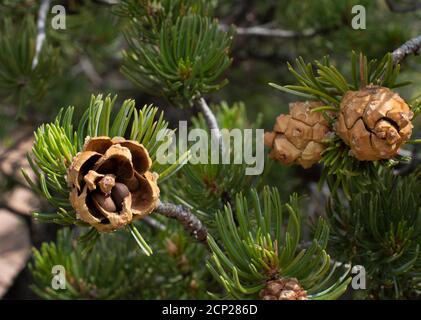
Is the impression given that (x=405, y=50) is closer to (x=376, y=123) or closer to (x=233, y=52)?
(x=376, y=123)

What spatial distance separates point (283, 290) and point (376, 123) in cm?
16

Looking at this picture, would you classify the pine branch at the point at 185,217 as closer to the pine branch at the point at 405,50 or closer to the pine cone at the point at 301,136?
the pine cone at the point at 301,136

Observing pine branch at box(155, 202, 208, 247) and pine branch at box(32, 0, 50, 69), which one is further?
pine branch at box(32, 0, 50, 69)

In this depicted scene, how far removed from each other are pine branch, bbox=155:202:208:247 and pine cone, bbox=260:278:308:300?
90 mm

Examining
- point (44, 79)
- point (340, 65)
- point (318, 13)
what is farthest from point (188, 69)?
point (340, 65)

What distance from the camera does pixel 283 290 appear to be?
47 centimetres

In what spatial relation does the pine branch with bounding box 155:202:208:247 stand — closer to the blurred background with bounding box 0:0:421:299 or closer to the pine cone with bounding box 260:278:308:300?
the pine cone with bounding box 260:278:308:300

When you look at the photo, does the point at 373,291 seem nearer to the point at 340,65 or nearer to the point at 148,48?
the point at 148,48

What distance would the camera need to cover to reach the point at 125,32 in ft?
2.11

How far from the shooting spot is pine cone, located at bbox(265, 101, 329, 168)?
1.78ft

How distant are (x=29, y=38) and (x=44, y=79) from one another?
5cm

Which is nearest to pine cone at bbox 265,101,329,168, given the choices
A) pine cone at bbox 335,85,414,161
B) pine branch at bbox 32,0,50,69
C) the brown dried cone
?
pine cone at bbox 335,85,414,161

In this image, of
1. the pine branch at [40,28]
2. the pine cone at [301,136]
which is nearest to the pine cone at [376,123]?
the pine cone at [301,136]

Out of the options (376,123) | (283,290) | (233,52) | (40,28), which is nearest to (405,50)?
(376,123)
